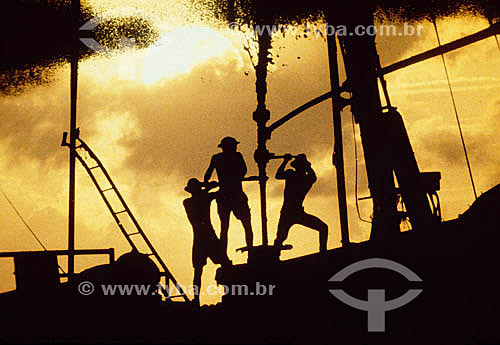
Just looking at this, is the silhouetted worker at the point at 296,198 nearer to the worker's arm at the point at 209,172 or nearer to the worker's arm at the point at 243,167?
the worker's arm at the point at 243,167

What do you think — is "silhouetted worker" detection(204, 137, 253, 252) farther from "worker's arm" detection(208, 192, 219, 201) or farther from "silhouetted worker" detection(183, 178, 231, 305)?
"silhouetted worker" detection(183, 178, 231, 305)

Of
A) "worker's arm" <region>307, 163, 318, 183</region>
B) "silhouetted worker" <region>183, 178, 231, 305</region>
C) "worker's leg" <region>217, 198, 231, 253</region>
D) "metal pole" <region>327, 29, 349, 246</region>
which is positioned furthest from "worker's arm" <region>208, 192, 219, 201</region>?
"metal pole" <region>327, 29, 349, 246</region>

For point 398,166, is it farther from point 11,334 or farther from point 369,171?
point 11,334

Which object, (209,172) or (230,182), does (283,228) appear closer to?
(230,182)

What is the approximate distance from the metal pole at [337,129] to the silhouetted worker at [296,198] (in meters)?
0.73

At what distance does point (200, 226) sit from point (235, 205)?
3.20 feet

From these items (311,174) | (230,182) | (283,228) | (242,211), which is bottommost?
(283,228)

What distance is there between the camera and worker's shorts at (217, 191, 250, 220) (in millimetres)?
12242

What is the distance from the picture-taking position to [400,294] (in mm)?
8320

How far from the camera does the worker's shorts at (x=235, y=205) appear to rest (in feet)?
40.2

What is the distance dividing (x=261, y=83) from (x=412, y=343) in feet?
25.7

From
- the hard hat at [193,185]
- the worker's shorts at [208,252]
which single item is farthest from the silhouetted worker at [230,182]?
the hard hat at [193,185]

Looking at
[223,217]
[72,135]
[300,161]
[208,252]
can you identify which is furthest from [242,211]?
[72,135]

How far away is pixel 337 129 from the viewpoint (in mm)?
13539
